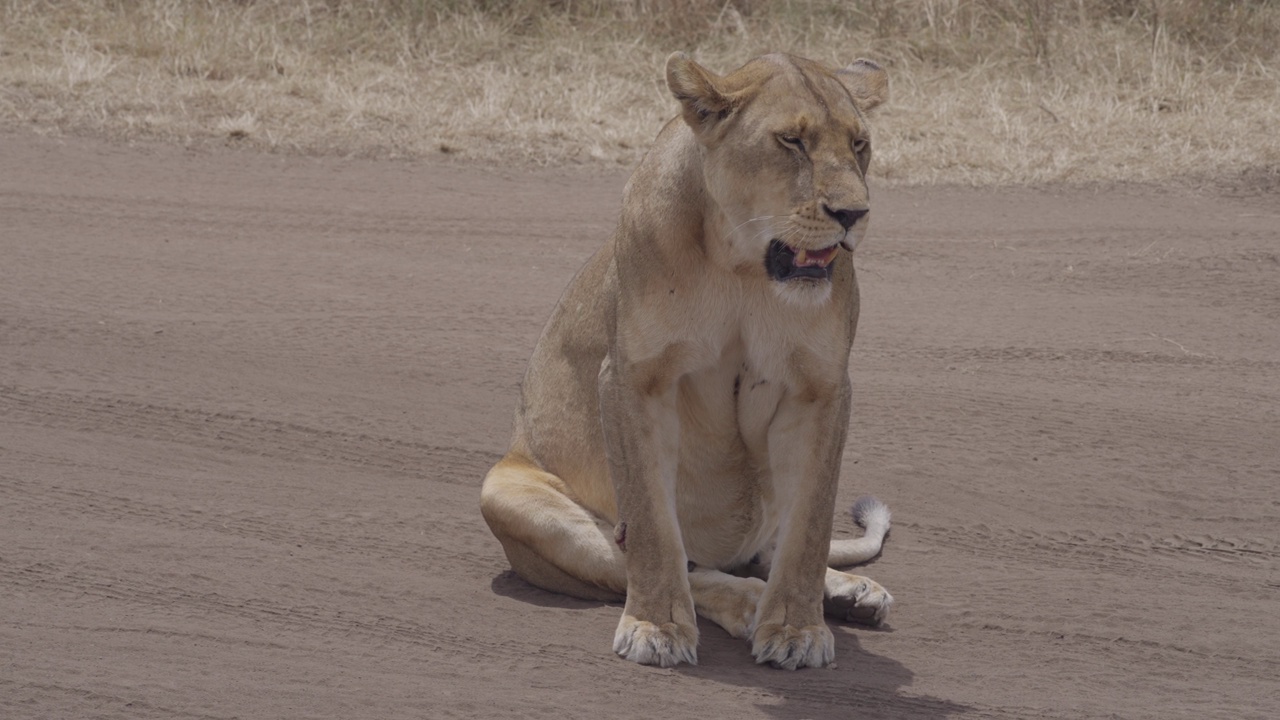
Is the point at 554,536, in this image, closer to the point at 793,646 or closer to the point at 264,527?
the point at 793,646

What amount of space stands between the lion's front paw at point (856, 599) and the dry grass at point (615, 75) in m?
5.46

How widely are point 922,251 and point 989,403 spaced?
204 cm

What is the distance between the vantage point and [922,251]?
28.5ft

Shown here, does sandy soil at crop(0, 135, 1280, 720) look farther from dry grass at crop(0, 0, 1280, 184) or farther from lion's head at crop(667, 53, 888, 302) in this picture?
lion's head at crop(667, 53, 888, 302)

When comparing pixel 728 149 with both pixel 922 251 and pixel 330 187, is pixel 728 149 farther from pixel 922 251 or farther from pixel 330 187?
pixel 330 187

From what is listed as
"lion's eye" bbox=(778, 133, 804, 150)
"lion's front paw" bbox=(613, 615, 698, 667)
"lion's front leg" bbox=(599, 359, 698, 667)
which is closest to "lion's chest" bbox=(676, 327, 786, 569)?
"lion's front leg" bbox=(599, 359, 698, 667)

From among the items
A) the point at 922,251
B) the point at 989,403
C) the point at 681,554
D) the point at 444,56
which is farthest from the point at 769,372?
the point at 444,56

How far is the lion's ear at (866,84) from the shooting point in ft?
14.6

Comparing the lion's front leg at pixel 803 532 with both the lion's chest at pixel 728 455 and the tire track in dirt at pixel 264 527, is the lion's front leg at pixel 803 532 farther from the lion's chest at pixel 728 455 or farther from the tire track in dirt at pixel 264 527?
the tire track in dirt at pixel 264 527

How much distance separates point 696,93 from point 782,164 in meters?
0.30

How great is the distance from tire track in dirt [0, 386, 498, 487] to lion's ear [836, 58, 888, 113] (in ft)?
7.22

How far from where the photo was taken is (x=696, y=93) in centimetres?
405

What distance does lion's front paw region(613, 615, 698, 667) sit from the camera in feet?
14.0

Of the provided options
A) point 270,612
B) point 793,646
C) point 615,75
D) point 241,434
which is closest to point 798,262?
A: point 793,646
